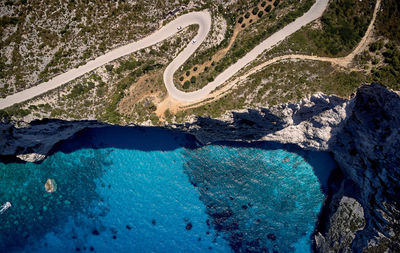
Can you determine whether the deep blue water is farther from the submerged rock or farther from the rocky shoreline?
the rocky shoreline

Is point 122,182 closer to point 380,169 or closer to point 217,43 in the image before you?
point 217,43

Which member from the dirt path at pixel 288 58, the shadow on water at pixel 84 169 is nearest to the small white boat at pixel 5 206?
the shadow on water at pixel 84 169

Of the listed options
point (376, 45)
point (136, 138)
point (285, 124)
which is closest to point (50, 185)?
point (136, 138)

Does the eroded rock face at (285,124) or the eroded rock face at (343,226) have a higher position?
the eroded rock face at (285,124)

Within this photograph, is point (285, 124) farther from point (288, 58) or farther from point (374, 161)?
point (374, 161)

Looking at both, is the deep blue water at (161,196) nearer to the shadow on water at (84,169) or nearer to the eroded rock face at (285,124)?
the shadow on water at (84,169)

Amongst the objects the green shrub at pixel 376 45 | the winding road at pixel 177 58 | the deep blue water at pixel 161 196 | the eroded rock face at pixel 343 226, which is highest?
the winding road at pixel 177 58

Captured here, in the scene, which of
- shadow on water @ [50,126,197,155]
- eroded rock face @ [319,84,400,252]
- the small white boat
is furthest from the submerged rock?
eroded rock face @ [319,84,400,252]
